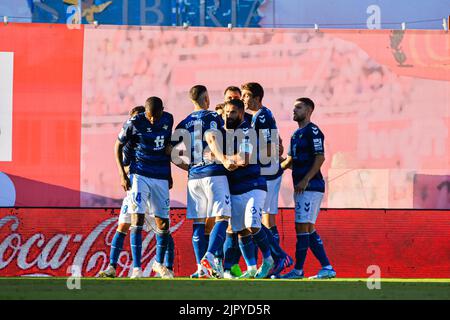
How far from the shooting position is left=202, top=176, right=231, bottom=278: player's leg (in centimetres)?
1039

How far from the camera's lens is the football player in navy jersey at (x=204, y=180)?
10.5 meters

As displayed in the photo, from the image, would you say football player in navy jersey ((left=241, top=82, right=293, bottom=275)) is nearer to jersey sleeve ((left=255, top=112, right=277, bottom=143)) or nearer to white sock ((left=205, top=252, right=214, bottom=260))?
jersey sleeve ((left=255, top=112, right=277, bottom=143))

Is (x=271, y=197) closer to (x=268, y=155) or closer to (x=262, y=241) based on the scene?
(x=268, y=155)

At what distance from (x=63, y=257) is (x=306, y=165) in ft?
20.4

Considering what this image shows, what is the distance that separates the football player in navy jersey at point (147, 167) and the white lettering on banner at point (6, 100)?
39.4 ft

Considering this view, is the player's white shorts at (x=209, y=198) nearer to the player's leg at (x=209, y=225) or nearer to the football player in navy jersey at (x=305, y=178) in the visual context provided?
the player's leg at (x=209, y=225)

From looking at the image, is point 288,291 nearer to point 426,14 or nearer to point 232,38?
point 232,38

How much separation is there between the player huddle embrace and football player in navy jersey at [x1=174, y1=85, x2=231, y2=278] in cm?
1

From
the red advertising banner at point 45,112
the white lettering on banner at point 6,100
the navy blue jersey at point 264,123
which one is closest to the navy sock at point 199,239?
the navy blue jersey at point 264,123

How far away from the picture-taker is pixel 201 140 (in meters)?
10.7

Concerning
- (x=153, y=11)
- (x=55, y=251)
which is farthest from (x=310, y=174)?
(x=153, y=11)

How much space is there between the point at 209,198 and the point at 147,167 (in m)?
0.80

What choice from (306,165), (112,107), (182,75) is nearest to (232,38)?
(182,75)

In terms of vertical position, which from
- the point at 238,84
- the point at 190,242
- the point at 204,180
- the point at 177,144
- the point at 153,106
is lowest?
the point at 190,242
